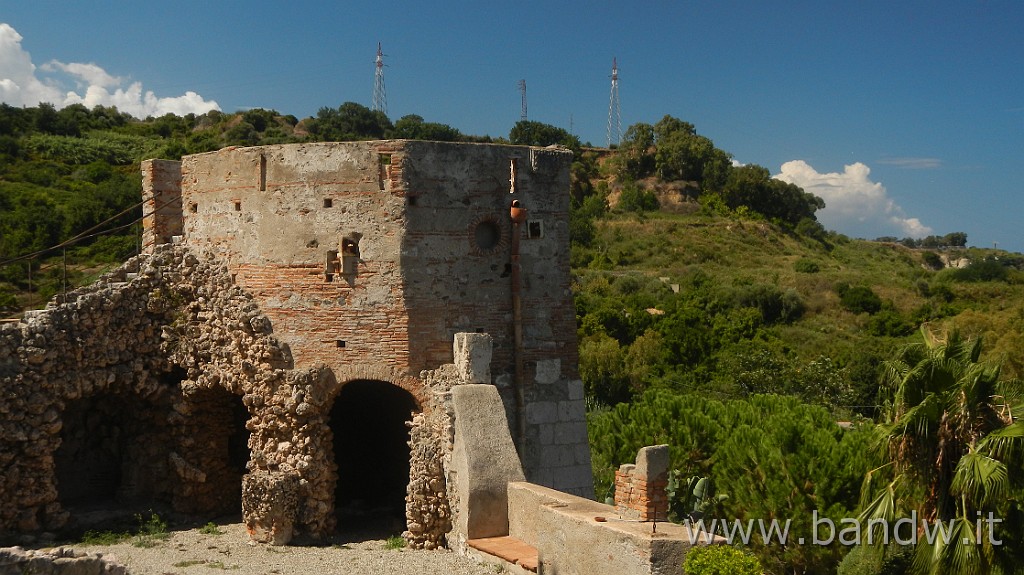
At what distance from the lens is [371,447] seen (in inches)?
605

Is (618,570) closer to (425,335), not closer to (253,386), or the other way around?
(425,335)

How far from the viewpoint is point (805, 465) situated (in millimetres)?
14016

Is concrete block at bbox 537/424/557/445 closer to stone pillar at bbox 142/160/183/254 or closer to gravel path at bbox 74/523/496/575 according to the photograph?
gravel path at bbox 74/523/496/575

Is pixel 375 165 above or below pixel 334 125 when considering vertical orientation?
below

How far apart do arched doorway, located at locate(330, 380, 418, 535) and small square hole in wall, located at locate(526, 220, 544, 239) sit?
3453 millimetres

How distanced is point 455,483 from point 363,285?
277 cm

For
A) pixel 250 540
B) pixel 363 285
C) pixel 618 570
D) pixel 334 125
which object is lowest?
pixel 250 540

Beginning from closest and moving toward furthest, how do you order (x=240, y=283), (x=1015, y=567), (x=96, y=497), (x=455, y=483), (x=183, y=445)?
(x=1015, y=567)
(x=455, y=483)
(x=240, y=283)
(x=183, y=445)
(x=96, y=497)

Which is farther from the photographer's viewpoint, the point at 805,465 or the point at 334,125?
the point at 334,125

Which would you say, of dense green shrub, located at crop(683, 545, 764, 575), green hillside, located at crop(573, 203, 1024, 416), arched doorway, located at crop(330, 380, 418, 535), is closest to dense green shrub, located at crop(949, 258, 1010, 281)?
green hillside, located at crop(573, 203, 1024, 416)

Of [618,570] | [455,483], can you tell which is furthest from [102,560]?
[618,570]

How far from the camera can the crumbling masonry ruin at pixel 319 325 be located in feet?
38.9

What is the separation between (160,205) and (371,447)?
16.6 feet

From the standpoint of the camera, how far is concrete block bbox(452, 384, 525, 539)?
1055 centimetres
